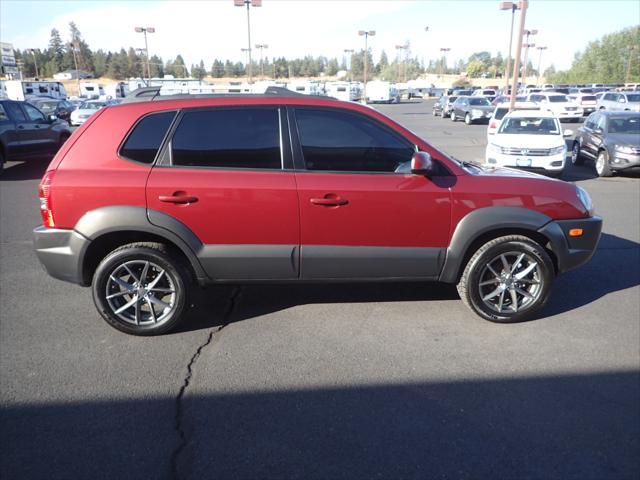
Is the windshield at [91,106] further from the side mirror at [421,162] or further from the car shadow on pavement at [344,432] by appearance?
the car shadow on pavement at [344,432]

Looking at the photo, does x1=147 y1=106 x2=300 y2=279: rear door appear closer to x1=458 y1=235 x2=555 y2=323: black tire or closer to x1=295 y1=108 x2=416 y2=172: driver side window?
x1=295 y1=108 x2=416 y2=172: driver side window

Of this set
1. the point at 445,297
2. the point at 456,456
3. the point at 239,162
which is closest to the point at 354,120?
the point at 239,162

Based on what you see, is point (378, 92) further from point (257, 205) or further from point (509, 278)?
point (257, 205)

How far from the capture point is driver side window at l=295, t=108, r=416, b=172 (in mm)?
3982

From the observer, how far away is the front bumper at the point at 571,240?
4.21 meters

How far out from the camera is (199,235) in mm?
3893

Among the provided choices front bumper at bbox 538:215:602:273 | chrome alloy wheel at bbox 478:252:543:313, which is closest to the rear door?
chrome alloy wheel at bbox 478:252:543:313

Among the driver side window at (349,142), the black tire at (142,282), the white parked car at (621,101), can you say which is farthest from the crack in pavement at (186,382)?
the white parked car at (621,101)

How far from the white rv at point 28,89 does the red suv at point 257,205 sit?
41761 millimetres

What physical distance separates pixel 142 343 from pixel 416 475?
2.41 meters

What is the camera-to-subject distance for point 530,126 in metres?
12.7

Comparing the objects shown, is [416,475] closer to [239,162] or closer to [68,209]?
[239,162]

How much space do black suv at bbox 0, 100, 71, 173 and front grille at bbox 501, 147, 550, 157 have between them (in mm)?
11942

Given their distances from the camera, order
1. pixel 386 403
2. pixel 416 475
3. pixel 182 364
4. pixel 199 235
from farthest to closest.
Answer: pixel 199 235
pixel 182 364
pixel 386 403
pixel 416 475
